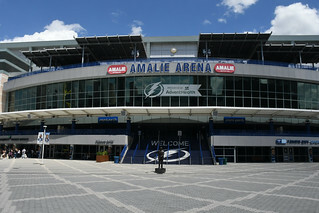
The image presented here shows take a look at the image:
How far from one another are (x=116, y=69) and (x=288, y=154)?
2835 cm

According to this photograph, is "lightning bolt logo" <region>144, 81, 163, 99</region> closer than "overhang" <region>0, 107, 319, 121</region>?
No

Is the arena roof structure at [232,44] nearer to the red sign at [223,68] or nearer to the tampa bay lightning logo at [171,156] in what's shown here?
the red sign at [223,68]

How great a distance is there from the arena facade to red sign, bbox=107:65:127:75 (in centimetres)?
14

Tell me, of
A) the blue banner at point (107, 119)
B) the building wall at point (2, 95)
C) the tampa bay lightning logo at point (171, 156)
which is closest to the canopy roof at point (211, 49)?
the building wall at point (2, 95)

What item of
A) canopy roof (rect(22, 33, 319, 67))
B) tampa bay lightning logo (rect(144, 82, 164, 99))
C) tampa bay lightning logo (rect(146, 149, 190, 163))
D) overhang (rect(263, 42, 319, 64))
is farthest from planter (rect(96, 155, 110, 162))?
overhang (rect(263, 42, 319, 64))

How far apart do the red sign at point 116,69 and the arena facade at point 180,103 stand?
0.47 ft

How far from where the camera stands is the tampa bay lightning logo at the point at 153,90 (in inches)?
1454

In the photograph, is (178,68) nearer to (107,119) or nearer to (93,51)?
(107,119)

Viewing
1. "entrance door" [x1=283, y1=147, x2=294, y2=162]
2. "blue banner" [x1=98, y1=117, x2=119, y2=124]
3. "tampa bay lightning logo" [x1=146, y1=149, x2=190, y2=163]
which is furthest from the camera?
"blue banner" [x1=98, y1=117, x2=119, y2=124]

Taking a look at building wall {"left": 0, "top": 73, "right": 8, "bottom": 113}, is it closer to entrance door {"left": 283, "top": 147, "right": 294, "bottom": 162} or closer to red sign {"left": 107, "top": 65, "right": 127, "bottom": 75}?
red sign {"left": 107, "top": 65, "right": 127, "bottom": 75}

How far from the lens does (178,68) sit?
36.7m

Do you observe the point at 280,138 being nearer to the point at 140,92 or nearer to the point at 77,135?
the point at 140,92

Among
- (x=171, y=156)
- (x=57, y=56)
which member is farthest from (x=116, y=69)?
(x=57, y=56)

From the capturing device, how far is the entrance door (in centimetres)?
3903
